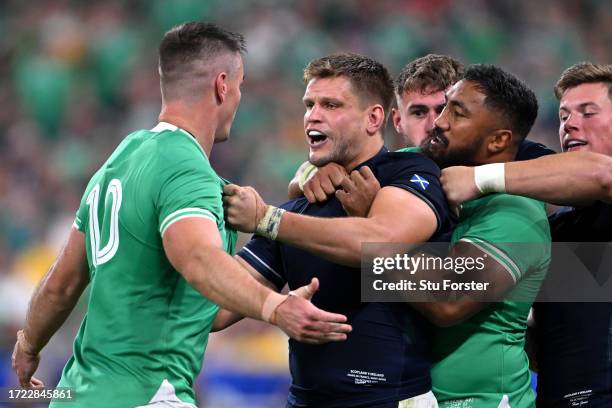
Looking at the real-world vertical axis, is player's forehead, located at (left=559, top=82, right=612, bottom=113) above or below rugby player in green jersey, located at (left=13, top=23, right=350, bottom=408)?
above

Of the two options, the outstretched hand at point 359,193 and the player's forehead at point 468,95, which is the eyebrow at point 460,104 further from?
the outstretched hand at point 359,193

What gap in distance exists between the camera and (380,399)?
13.4 feet

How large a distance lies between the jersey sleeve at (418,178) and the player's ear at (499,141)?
0.31 metres

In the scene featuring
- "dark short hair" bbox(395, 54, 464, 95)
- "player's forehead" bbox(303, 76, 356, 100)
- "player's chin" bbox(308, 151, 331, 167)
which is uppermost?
"dark short hair" bbox(395, 54, 464, 95)

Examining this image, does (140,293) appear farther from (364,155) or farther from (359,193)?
(364,155)

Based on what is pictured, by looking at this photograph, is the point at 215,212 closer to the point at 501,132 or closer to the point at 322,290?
the point at 322,290

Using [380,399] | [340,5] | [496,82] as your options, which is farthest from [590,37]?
[380,399]

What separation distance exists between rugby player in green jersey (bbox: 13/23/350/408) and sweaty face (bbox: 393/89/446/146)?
147 centimetres

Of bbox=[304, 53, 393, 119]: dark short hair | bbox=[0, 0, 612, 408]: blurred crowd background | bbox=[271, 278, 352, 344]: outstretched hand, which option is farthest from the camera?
bbox=[0, 0, 612, 408]: blurred crowd background

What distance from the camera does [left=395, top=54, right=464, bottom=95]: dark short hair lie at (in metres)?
5.32

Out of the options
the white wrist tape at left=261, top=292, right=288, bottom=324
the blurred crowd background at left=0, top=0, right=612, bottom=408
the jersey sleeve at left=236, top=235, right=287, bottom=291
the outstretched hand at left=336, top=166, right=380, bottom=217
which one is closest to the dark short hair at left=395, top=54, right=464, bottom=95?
the outstretched hand at left=336, top=166, right=380, bottom=217

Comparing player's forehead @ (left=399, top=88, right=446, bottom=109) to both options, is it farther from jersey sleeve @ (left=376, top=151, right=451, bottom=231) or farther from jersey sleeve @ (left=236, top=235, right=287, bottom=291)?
jersey sleeve @ (left=236, top=235, right=287, bottom=291)

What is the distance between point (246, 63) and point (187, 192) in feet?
25.8

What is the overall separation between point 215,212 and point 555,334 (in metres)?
1.78
